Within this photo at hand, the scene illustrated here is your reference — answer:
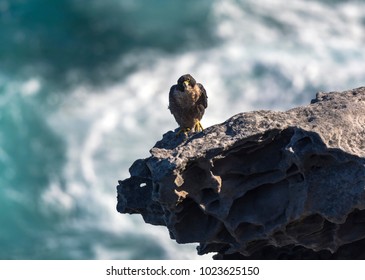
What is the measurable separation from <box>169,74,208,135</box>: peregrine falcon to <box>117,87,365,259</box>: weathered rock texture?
0.73m

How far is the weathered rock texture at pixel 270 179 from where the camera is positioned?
11.4 meters

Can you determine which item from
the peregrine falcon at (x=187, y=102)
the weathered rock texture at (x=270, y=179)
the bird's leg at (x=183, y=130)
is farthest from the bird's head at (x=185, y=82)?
the weathered rock texture at (x=270, y=179)

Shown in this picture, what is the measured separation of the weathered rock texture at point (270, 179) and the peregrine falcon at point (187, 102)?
73 cm

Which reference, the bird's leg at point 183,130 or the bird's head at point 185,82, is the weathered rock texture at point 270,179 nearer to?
the bird's leg at point 183,130

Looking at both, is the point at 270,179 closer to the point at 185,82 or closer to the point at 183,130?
the point at 183,130

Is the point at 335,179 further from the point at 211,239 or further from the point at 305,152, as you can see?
the point at 211,239

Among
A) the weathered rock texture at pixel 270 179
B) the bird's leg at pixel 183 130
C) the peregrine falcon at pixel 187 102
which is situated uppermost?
the peregrine falcon at pixel 187 102

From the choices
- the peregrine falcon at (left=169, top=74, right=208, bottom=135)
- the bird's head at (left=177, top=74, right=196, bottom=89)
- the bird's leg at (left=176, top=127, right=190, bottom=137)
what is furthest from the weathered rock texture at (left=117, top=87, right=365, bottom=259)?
the bird's head at (left=177, top=74, right=196, bottom=89)

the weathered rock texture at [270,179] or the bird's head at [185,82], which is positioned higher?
the bird's head at [185,82]

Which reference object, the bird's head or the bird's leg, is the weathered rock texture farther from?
the bird's head

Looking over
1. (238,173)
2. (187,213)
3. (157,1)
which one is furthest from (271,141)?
(157,1)

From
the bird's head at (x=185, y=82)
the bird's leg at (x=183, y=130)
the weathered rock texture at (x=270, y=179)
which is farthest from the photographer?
the bird's head at (x=185, y=82)

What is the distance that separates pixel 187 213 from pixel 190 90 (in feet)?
6.26

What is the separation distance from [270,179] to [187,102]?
1.96 m
